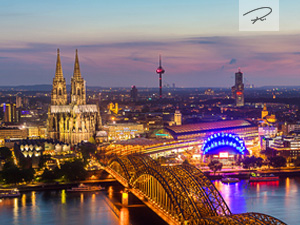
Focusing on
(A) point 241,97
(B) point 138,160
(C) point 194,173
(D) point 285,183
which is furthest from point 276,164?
(A) point 241,97

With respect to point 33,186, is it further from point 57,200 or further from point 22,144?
point 22,144

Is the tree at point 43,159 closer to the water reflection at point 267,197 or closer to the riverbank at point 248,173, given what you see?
the riverbank at point 248,173

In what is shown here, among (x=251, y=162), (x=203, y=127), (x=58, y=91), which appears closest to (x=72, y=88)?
(x=58, y=91)

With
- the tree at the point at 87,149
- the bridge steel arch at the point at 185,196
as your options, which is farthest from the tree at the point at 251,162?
the bridge steel arch at the point at 185,196

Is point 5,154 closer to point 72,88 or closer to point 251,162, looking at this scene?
point 72,88

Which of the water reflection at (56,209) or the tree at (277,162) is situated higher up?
the tree at (277,162)

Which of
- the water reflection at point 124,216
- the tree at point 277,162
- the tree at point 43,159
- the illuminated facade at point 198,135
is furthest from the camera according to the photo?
the illuminated facade at point 198,135
